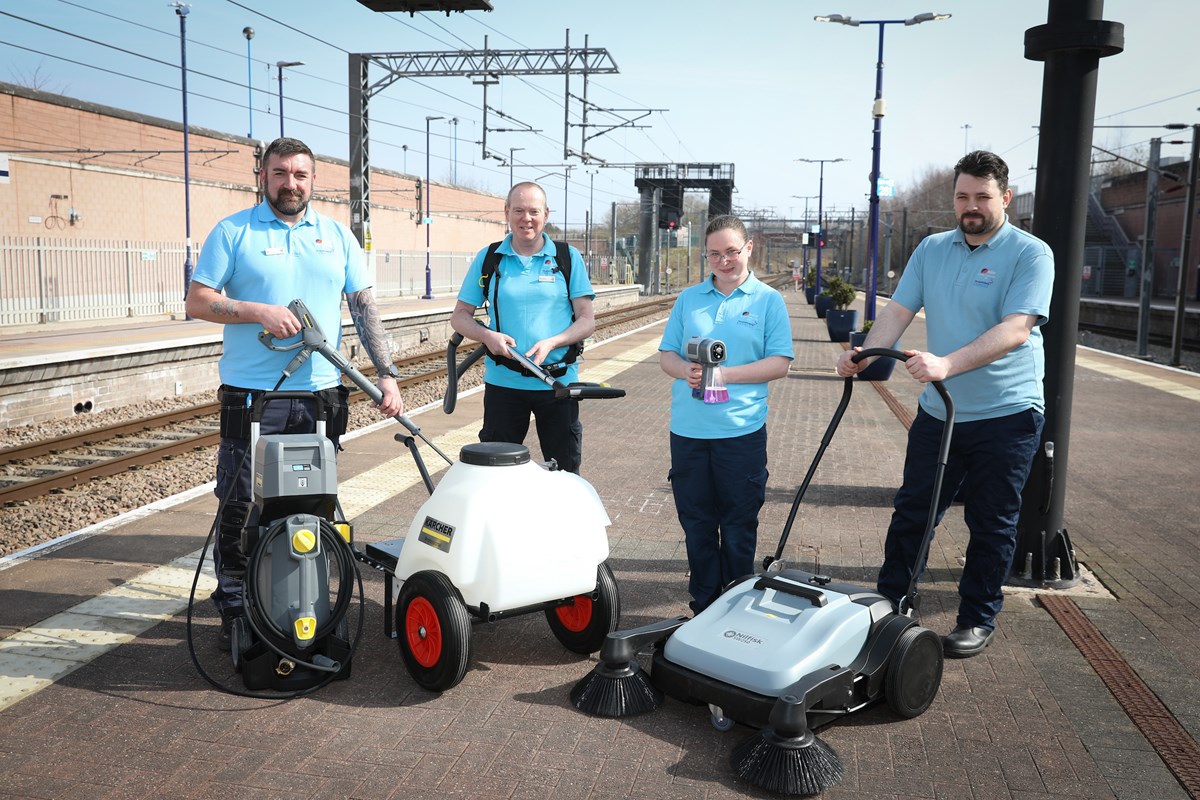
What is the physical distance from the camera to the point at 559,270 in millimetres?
4977

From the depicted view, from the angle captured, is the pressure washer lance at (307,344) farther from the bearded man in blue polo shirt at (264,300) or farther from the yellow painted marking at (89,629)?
the yellow painted marking at (89,629)

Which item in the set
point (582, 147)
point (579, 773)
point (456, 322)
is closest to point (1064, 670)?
point (579, 773)

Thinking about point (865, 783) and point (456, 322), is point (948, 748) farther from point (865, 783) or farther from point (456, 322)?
point (456, 322)

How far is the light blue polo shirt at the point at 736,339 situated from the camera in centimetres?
440

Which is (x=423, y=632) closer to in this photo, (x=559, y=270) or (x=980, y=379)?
(x=559, y=270)

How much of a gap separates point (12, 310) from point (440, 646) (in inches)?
791

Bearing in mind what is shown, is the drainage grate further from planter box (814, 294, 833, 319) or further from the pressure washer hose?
planter box (814, 294, 833, 319)

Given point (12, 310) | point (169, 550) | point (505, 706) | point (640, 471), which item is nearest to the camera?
point (505, 706)

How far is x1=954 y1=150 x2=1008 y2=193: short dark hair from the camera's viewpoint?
421 cm

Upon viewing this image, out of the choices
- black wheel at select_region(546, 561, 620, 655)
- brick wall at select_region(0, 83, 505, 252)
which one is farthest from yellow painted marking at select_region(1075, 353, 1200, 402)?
brick wall at select_region(0, 83, 505, 252)

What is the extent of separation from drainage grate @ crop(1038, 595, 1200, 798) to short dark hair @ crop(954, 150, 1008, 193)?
6.78 feet

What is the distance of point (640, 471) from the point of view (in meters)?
8.37

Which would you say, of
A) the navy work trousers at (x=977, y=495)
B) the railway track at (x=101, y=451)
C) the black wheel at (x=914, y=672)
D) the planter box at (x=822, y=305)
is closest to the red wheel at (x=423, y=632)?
the black wheel at (x=914, y=672)

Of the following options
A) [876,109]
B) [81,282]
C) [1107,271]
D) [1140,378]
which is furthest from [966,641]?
[1107,271]
